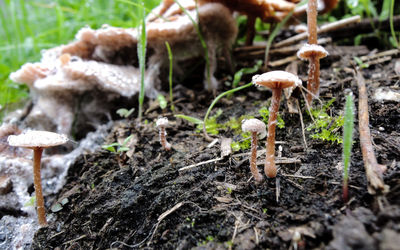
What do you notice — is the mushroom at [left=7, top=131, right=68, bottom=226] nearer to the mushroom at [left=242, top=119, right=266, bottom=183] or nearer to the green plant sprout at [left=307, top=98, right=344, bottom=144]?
the mushroom at [left=242, top=119, right=266, bottom=183]

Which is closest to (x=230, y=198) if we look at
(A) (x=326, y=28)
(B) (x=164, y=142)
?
(B) (x=164, y=142)

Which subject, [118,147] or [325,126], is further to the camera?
[118,147]

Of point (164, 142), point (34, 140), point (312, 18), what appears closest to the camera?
point (34, 140)

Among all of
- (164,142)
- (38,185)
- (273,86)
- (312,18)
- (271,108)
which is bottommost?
(38,185)

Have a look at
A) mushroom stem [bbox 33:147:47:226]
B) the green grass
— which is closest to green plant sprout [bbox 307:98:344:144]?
mushroom stem [bbox 33:147:47:226]

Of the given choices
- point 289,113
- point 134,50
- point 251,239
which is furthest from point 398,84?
point 134,50

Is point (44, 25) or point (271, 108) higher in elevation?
point (44, 25)

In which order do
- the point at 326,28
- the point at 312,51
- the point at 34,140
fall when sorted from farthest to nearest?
the point at 326,28
the point at 312,51
the point at 34,140

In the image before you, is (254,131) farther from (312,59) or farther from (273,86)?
(312,59)
